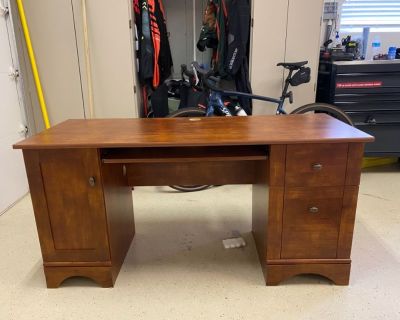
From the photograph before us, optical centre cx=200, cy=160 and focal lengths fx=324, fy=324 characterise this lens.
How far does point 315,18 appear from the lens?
106 inches

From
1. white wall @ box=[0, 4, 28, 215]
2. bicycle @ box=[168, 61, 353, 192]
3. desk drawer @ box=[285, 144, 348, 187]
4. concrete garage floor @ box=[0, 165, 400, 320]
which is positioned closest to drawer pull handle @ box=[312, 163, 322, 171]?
desk drawer @ box=[285, 144, 348, 187]

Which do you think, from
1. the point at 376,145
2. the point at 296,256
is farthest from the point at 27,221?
the point at 376,145

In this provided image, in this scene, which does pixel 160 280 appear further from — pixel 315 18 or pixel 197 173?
pixel 315 18

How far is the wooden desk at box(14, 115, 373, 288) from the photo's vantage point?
4.72 ft

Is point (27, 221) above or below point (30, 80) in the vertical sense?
below

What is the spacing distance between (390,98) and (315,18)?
3.16 feet

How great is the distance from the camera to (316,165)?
1452 millimetres

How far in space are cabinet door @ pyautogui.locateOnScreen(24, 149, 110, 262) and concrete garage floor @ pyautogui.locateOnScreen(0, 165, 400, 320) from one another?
22 centimetres

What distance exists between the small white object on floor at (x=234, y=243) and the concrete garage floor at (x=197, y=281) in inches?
1.6

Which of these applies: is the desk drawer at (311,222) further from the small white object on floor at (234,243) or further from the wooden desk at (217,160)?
the small white object on floor at (234,243)

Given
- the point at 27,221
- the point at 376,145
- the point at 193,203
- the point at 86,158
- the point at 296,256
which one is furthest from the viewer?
the point at 376,145

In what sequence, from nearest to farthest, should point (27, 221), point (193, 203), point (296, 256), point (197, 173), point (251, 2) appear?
point (296, 256)
point (197, 173)
point (27, 221)
point (193, 203)
point (251, 2)

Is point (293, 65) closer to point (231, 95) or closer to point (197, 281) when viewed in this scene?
point (231, 95)

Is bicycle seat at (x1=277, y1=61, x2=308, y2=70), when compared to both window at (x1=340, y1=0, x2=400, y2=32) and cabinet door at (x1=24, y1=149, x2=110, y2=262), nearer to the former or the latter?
window at (x1=340, y1=0, x2=400, y2=32)
